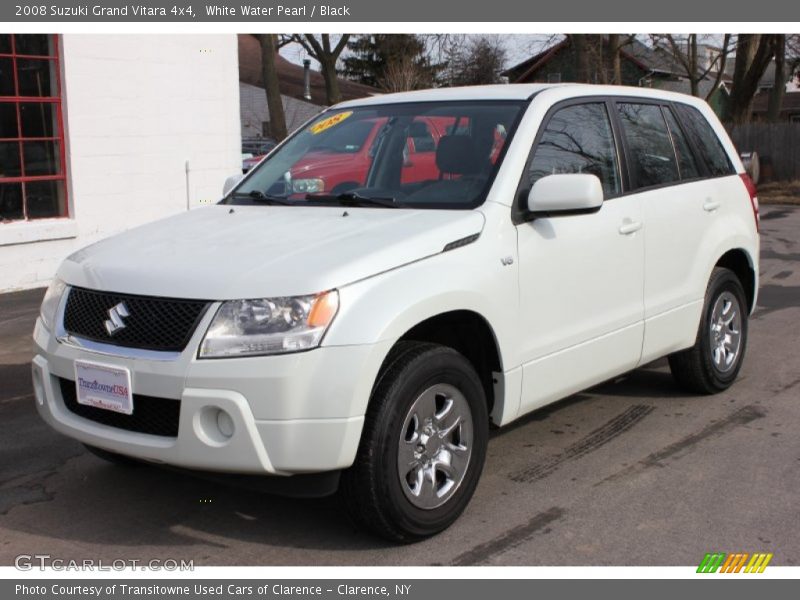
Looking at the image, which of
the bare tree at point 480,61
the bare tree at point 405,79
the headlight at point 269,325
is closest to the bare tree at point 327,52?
the bare tree at point 405,79

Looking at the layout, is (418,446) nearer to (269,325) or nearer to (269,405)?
(269,405)

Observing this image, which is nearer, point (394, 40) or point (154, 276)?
point (154, 276)

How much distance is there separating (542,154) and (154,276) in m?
2.05

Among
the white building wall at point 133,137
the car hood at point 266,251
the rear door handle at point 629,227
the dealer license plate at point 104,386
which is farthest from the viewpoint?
the white building wall at point 133,137

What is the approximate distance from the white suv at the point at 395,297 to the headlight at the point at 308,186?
0.03 m

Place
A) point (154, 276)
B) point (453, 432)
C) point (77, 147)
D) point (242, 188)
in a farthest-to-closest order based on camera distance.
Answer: point (77, 147) < point (242, 188) < point (453, 432) < point (154, 276)

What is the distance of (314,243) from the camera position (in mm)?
4133

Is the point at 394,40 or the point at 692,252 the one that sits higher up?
the point at 394,40

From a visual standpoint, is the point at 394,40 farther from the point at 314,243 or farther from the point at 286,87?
the point at 314,243

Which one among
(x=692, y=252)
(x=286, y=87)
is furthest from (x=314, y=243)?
(x=286, y=87)

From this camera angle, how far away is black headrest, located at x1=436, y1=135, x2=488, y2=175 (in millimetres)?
4805

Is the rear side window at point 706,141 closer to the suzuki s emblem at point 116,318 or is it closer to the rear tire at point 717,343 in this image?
the rear tire at point 717,343

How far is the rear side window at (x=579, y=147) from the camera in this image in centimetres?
497

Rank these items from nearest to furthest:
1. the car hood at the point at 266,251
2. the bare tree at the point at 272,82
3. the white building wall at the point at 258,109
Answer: the car hood at the point at 266,251 < the bare tree at the point at 272,82 < the white building wall at the point at 258,109
